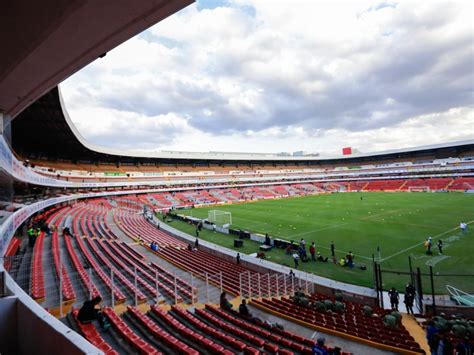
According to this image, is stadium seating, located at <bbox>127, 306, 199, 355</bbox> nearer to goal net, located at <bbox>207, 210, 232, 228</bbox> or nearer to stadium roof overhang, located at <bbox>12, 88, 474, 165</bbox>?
stadium roof overhang, located at <bbox>12, 88, 474, 165</bbox>

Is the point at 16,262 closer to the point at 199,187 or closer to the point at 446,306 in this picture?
the point at 446,306

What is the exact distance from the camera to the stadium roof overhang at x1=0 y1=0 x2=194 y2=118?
2682mm

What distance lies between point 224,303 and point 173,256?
818 cm

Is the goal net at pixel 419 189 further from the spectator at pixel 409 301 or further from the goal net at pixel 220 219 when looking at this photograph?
the spectator at pixel 409 301

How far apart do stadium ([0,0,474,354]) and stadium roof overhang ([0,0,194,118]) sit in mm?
18

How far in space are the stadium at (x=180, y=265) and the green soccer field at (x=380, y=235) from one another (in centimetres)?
15

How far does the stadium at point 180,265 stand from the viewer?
11.0ft

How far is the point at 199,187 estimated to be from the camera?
6406 centimetres

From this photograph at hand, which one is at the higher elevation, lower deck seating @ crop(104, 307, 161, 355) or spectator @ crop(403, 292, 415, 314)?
lower deck seating @ crop(104, 307, 161, 355)

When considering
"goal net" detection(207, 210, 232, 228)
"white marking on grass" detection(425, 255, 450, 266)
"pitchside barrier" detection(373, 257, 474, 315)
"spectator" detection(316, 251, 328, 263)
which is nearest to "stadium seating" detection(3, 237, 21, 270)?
"pitchside barrier" detection(373, 257, 474, 315)

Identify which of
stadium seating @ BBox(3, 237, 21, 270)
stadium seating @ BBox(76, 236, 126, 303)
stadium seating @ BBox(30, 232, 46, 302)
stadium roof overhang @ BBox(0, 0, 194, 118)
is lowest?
stadium seating @ BBox(76, 236, 126, 303)

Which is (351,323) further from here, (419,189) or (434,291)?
(419,189)

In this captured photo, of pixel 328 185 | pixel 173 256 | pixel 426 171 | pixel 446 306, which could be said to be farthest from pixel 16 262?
pixel 426 171

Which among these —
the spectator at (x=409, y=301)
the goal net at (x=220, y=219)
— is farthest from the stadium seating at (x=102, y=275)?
the goal net at (x=220, y=219)
